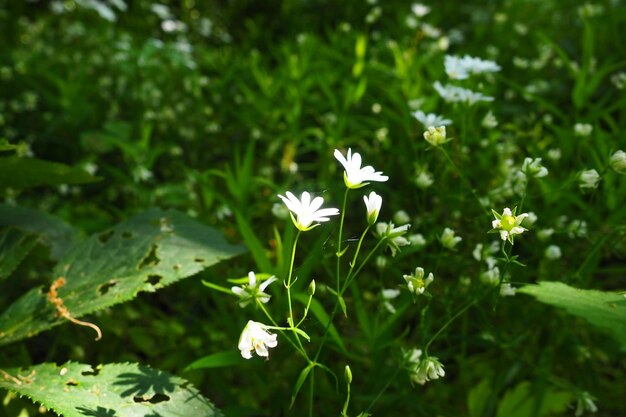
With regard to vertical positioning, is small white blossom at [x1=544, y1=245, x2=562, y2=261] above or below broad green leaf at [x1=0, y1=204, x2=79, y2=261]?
above

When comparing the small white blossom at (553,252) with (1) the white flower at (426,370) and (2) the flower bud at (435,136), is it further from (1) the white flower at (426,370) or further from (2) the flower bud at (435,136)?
(1) the white flower at (426,370)

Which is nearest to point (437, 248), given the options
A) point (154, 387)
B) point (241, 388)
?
point (241, 388)

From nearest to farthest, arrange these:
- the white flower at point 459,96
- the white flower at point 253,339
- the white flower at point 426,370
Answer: the white flower at point 253,339 → the white flower at point 426,370 → the white flower at point 459,96

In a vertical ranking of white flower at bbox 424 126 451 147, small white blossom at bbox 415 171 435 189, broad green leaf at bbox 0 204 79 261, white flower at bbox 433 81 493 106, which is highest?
white flower at bbox 424 126 451 147

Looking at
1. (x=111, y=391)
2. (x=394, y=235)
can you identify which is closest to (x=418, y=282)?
(x=394, y=235)

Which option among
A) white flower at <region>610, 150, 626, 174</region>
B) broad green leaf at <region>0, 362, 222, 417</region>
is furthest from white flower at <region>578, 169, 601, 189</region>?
broad green leaf at <region>0, 362, 222, 417</region>

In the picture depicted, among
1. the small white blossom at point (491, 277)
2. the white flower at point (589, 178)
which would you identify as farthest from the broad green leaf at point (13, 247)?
the white flower at point (589, 178)

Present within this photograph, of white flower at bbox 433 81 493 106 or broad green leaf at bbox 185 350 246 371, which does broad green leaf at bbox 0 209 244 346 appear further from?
white flower at bbox 433 81 493 106
